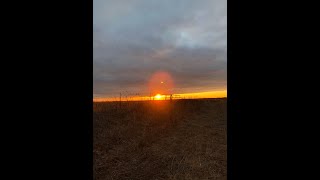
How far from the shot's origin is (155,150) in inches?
253

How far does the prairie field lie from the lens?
16.4 ft

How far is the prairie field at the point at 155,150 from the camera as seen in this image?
5008 millimetres
